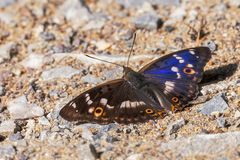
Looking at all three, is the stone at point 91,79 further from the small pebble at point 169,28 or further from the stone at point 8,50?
the small pebble at point 169,28

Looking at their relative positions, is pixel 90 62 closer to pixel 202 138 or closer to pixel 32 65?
pixel 32 65

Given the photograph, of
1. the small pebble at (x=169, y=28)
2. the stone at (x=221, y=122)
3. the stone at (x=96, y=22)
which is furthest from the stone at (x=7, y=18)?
the stone at (x=221, y=122)

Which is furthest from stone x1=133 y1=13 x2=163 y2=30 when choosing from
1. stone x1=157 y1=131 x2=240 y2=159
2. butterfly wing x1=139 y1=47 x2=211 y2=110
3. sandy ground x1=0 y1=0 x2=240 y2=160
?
stone x1=157 y1=131 x2=240 y2=159

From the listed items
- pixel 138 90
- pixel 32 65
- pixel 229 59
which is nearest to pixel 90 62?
pixel 32 65

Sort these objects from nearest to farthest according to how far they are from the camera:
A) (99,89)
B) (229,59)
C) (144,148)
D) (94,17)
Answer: (144,148) → (99,89) → (229,59) → (94,17)

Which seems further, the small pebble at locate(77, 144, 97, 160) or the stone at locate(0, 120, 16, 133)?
the stone at locate(0, 120, 16, 133)

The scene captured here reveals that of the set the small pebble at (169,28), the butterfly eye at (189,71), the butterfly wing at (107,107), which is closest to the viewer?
the butterfly wing at (107,107)

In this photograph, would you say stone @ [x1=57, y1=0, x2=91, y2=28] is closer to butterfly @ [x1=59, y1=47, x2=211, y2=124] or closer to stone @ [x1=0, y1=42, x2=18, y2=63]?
stone @ [x1=0, y1=42, x2=18, y2=63]
